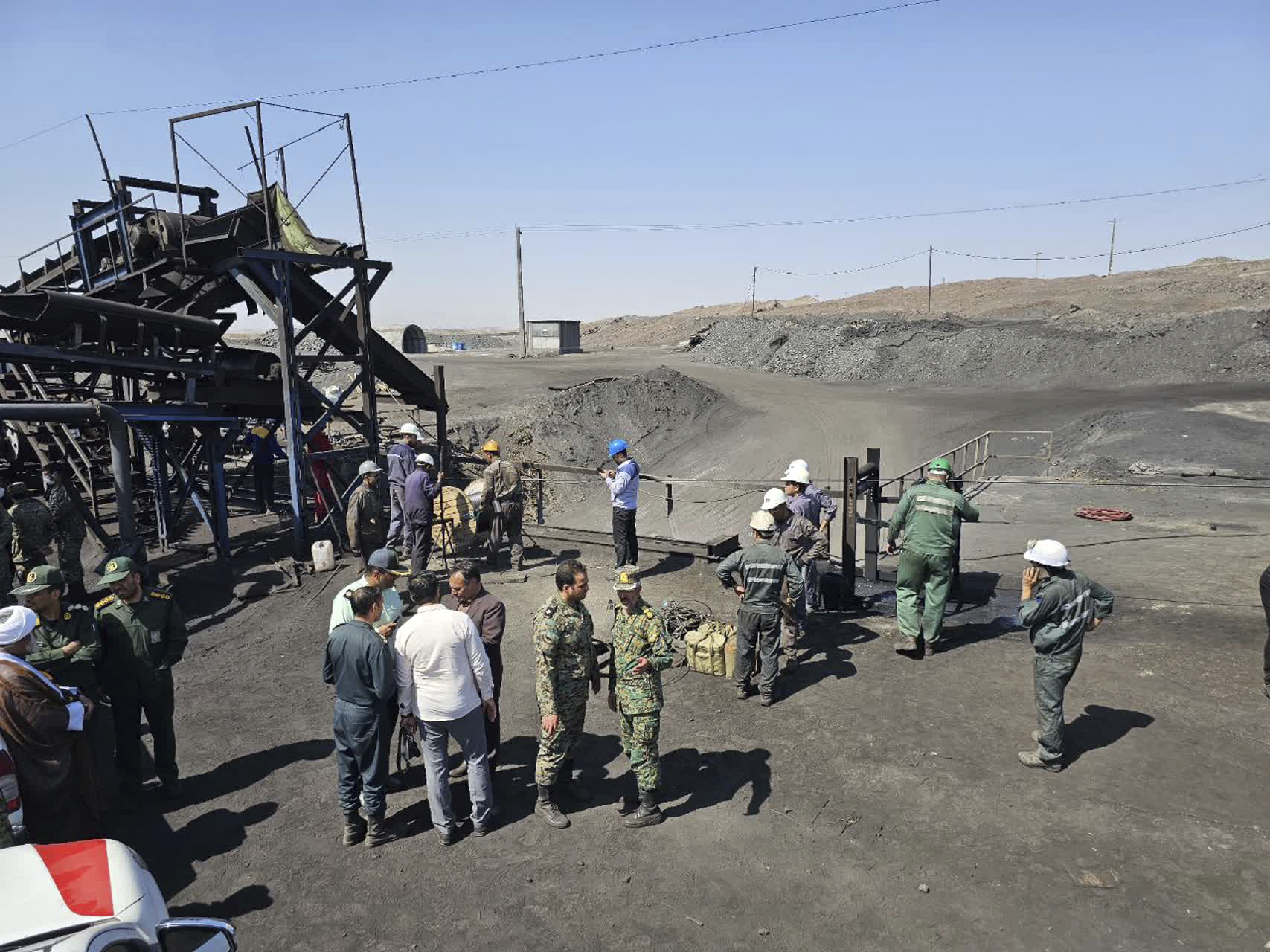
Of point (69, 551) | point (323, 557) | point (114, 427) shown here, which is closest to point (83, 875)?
point (114, 427)

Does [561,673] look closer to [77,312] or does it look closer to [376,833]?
[376,833]

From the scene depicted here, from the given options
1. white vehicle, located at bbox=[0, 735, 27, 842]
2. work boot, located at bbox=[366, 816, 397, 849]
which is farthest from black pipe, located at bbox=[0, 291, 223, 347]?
work boot, located at bbox=[366, 816, 397, 849]

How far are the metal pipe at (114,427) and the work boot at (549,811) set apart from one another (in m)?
6.21

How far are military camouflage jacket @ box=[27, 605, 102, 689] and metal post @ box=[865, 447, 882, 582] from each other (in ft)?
25.9

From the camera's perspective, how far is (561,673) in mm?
5656

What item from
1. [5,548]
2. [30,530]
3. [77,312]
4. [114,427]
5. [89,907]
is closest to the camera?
[89,907]

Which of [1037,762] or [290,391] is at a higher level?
[290,391]

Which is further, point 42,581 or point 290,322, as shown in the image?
point 290,322

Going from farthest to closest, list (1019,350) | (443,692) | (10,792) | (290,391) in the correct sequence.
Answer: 1. (1019,350)
2. (290,391)
3. (443,692)
4. (10,792)

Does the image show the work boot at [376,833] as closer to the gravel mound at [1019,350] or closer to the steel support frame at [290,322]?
the steel support frame at [290,322]

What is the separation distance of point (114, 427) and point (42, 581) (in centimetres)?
394

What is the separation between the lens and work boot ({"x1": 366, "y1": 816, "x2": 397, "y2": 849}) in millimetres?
5574

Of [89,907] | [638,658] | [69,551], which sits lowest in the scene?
[69,551]

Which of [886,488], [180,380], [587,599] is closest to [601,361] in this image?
[886,488]
